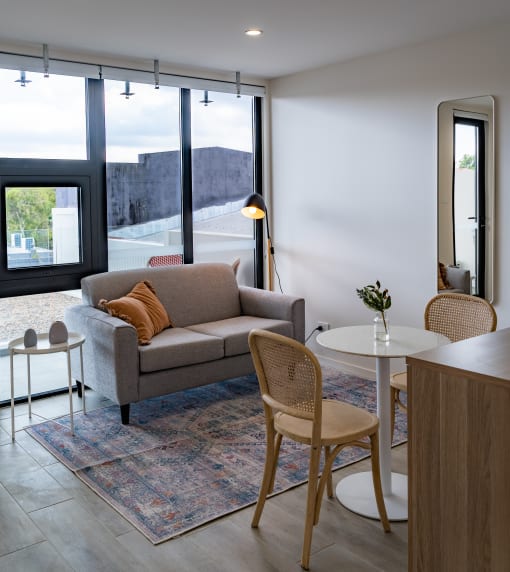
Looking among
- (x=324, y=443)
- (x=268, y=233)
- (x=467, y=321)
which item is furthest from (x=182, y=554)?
(x=268, y=233)

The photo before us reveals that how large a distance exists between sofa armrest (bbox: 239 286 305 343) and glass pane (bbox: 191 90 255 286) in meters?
0.60

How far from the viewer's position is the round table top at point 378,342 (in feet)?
9.15

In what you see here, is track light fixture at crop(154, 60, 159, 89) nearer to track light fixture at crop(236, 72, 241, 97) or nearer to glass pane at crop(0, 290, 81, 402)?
track light fixture at crop(236, 72, 241, 97)

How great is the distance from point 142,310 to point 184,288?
2.07 feet

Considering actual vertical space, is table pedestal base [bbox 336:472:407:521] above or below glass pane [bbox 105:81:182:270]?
below

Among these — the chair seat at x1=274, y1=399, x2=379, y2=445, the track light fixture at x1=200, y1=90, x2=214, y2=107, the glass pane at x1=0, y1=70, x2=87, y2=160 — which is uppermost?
the track light fixture at x1=200, y1=90, x2=214, y2=107

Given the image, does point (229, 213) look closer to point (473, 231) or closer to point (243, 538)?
point (473, 231)

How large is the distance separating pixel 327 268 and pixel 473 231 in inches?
54.6

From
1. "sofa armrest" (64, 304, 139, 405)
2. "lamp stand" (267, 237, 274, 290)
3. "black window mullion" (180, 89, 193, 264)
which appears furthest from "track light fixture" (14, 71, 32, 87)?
"lamp stand" (267, 237, 274, 290)

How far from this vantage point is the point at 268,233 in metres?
5.77

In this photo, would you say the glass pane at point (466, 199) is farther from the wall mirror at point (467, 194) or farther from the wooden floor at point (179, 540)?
the wooden floor at point (179, 540)

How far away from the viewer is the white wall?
163 inches

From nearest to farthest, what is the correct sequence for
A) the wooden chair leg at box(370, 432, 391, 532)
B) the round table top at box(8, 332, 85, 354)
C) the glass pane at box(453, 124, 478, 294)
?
the wooden chair leg at box(370, 432, 391, 532), the round table top at box(8, 332, 85, 354), the glass pane at box(453, 124, 478, 294)

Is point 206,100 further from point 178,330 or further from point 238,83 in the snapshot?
point 178,330
